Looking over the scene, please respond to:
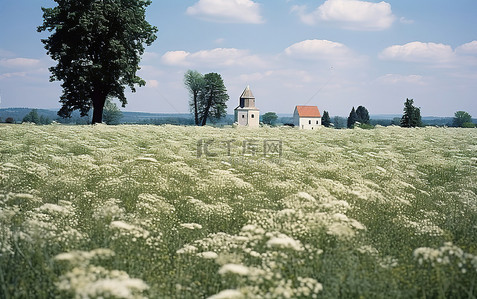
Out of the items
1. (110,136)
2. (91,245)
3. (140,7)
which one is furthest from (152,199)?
(140,7)

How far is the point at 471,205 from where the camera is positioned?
9547mm

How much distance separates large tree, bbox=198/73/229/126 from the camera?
88.2 m

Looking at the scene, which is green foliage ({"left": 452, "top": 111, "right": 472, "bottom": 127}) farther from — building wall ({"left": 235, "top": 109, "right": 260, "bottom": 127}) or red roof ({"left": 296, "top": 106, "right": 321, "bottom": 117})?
building wall ({"left": 235, "top": 109, "right": 260, "bottom": 127})

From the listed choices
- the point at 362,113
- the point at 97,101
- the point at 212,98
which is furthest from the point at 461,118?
the point at 97,101

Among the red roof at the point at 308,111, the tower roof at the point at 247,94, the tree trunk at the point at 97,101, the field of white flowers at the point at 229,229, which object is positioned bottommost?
the field of white flowers at the point at 229,229

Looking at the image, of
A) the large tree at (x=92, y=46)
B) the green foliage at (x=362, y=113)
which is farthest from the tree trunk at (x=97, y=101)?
the green foliage at (x=362, y=113)

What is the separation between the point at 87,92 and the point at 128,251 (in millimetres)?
34142

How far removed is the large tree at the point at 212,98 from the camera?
3474 inches

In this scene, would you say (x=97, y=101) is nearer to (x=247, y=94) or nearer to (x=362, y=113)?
(x=247, y=94)

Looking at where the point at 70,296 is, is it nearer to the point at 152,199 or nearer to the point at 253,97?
the point at 152,199

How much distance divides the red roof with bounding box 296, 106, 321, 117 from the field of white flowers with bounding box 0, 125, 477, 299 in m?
109

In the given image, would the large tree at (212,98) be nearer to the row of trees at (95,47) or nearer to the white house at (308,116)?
the white house at (308,116)

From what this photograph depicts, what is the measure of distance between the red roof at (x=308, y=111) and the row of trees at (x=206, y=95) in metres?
42.8

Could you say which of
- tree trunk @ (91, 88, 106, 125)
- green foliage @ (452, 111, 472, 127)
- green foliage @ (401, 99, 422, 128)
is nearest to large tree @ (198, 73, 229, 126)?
tree trunk @ (91, 88, 106, 125)
